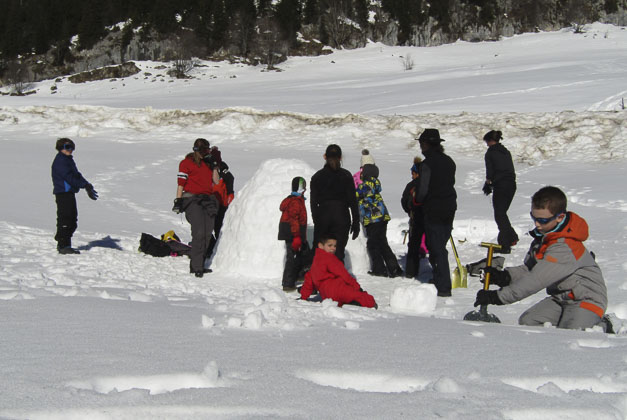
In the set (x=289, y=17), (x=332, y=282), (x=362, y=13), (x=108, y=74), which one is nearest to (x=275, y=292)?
(x=332, y=282)

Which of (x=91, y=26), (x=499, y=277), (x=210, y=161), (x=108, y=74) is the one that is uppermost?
(x=91, y=26)

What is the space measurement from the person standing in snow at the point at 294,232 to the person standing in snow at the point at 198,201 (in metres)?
1.15

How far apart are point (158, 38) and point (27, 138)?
112 feet

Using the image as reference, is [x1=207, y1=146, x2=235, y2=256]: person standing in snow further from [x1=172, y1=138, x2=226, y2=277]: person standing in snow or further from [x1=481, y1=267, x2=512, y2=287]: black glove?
[x1=481, y1=267, x2=512, y2=287]: black glove

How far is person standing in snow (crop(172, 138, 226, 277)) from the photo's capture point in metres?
6.71

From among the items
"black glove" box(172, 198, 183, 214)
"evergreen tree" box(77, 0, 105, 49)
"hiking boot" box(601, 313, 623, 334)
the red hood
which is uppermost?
"evergreen tree" box(77, 0, 105, 49)

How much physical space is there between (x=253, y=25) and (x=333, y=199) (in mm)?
47981

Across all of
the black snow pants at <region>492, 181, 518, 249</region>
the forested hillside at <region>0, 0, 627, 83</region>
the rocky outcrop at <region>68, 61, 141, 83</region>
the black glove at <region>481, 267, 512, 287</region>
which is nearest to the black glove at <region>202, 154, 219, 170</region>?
the black snow pants at <region>492, 181, 518, 249</region>

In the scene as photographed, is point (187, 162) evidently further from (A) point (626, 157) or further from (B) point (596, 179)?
(A) point (626, 157)

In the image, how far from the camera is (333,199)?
5.87 meters

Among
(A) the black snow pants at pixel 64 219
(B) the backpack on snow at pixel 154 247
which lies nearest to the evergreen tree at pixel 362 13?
(B) the backpack on snow at pixel 154 247

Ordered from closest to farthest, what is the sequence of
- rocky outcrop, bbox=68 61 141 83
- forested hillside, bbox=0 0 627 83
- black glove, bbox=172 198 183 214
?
black glove, bbox=172 198 183 214 < rocky outcrop, bbox=68 61 141 83 < forested hillside, bbox=0 0 627 83

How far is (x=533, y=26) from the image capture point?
53312 mm

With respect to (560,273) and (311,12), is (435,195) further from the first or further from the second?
(311,12)
